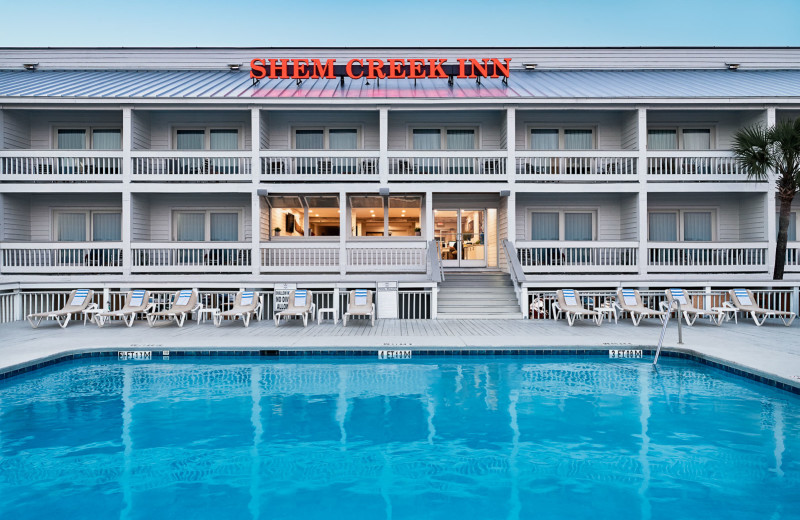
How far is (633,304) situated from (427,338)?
654 cm

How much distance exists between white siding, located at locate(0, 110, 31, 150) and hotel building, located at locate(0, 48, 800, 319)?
86 mm

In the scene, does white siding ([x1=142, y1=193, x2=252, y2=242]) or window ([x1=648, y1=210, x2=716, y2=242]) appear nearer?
white siding ([x1=142, y1=193, x2=252, y2=242])

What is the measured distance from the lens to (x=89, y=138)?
18000 millimetres

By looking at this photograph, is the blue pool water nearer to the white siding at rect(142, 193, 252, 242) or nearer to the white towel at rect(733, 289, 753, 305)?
the white towel at rect(733, 289, 753, 305)

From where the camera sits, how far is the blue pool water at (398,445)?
169 inches

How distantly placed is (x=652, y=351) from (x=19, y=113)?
21.4 metres

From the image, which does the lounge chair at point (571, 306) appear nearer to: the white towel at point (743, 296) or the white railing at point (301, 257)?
the white towel at point (743, 296)

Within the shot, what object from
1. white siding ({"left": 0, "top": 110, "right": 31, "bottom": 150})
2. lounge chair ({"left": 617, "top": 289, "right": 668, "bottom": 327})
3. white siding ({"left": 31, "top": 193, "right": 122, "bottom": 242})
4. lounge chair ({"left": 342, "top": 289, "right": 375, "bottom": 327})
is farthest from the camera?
white siding ({"left": 31, "top": 193, "right": 122, "bottom": 242})

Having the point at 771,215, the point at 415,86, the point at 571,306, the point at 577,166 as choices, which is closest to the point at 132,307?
the point at 571,306

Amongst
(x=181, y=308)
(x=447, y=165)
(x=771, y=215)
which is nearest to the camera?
(x=181, y=308)

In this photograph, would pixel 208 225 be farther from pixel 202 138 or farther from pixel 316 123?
pixel 316 123

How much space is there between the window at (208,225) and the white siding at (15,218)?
201 inches

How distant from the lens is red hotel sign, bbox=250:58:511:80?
18.2 metres

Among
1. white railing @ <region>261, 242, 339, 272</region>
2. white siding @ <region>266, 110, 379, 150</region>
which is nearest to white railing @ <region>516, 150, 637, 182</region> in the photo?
white siding @ <region>266, 110, 379, 150</region>
